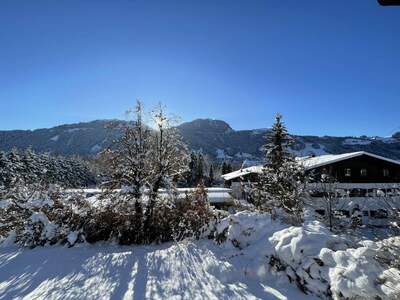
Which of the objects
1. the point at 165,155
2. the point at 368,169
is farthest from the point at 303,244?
the point at 368,169

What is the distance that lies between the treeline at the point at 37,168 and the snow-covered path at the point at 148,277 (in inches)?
1075

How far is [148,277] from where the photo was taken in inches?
268

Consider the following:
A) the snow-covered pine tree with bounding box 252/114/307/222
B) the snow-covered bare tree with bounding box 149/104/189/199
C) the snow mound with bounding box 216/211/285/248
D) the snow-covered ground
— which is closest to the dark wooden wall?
the snow-covered pine tree with bounding box 252/114/307/222

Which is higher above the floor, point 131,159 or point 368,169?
point 131,159

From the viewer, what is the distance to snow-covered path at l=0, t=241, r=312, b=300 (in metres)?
5.77

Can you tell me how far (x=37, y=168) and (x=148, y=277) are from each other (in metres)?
52.8

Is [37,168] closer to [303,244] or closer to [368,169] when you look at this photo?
[368,169]

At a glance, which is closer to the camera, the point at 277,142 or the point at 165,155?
the point at 165,155

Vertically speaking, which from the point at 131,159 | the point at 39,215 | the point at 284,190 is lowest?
the point at 39,215

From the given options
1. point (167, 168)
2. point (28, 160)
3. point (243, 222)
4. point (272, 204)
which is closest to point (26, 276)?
point (243, 222)

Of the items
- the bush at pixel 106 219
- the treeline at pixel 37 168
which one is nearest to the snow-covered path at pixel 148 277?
the bush at pixel 106 219

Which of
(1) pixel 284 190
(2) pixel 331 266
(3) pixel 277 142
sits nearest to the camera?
(2) pixel 331 266

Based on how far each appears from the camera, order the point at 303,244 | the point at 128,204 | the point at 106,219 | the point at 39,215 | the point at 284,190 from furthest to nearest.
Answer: the point at 128,204, the point at 106,219, the point at 39,215, the point at 284,190, the point at 303,244

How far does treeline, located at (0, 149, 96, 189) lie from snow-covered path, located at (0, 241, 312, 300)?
2730cm
